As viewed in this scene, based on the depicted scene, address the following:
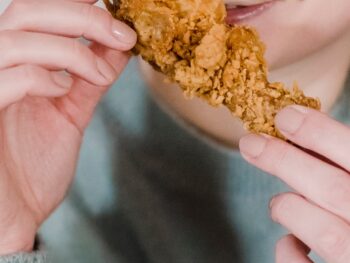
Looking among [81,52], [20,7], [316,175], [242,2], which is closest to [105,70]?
[81,52]

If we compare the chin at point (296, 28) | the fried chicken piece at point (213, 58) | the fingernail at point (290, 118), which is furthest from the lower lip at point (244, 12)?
the fingernail at point (290, 118)

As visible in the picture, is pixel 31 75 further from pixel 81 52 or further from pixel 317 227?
pixel 317 227

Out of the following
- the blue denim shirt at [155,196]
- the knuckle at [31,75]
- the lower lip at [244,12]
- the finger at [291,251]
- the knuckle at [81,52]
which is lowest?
the blue denim shirt at [155,196]

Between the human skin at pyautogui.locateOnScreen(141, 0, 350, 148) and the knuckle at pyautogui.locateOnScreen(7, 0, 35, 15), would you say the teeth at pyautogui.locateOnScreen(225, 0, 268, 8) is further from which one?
the knuckle at pyautogui.locateOnScreen(7, 0, 35, 15)

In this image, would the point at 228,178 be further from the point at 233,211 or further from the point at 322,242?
the point at 322,242

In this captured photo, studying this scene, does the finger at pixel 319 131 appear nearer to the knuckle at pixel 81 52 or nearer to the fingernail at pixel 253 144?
the fingernail at pixel 253 144
